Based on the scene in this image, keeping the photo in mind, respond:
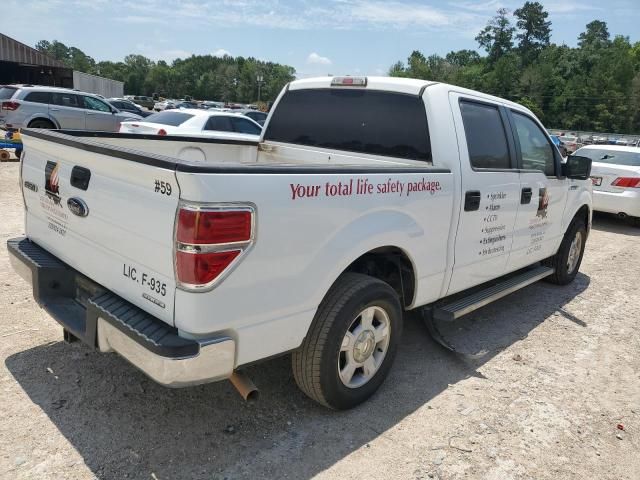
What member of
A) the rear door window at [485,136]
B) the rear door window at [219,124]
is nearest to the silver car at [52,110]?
the rear door window at [219,124]

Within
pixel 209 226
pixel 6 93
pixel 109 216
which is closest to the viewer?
pixel 209 226

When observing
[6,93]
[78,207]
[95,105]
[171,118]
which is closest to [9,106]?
[6,93]

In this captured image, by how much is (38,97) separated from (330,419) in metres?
15.2

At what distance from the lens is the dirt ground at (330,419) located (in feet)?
8.91

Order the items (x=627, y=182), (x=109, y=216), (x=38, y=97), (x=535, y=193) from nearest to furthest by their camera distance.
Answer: (x=109, y=216), (x=535, y=193), (x=627, y=182), (x=38, y=97)

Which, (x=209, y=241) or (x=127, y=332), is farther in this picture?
(x=127, y=332)

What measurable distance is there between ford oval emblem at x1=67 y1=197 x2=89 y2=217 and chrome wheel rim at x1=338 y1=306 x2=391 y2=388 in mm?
1602

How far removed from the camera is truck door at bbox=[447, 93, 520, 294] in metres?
3.73

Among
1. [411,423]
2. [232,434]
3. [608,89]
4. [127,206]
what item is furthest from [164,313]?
[608,89]

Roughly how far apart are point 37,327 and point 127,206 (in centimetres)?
210

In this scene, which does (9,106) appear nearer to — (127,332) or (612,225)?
(127,332)

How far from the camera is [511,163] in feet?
14.1

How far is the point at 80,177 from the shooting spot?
280cm

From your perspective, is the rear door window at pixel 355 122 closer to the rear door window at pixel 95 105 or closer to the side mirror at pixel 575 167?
the side mirror at pixel 575 167
